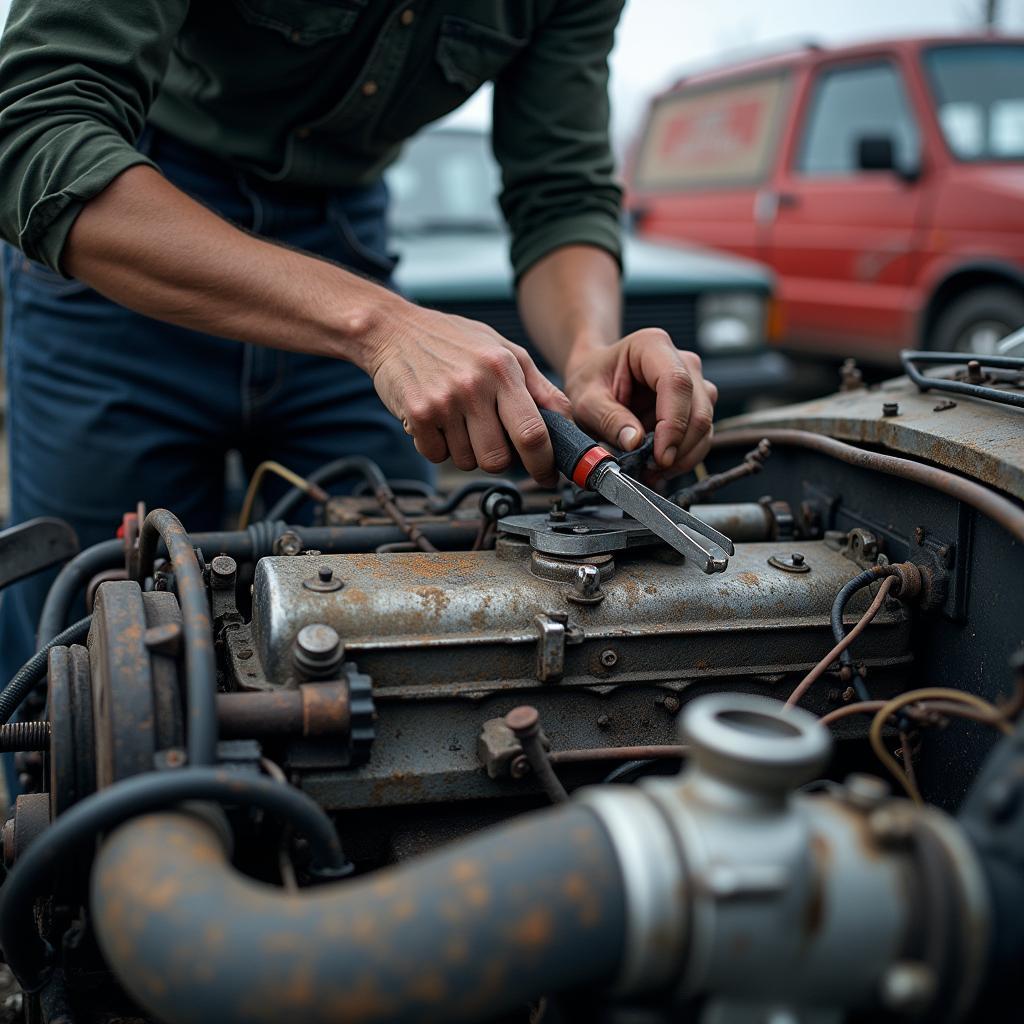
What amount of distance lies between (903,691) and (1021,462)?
346 mm

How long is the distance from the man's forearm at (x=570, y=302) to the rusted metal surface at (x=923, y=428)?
29cm

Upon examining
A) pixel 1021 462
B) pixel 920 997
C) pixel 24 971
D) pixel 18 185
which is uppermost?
pixel 18 185

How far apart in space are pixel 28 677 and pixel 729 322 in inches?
151

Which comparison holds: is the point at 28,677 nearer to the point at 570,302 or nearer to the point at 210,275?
Result: the point at 210,275

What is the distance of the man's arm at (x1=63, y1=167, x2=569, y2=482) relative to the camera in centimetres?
138

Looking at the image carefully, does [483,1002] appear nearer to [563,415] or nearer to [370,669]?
[370,669]

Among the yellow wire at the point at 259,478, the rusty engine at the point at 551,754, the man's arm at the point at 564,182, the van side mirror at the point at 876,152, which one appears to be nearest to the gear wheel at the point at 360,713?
the rusty engine at the point at 551,754

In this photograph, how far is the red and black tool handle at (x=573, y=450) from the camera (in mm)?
1380

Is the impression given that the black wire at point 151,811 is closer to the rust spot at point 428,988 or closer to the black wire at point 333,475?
the rust spot at point 428,988

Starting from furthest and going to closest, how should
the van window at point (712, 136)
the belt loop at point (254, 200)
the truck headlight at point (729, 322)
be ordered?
1. the van window at point (712, 136)
2. the truck headlight at point (729, 322)
3. the belt loop at point (254, 200)

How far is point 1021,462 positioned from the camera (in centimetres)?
121

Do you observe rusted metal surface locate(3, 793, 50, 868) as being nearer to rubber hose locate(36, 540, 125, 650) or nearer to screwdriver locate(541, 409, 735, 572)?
rubber hose locate(36, 540, 125, 650)

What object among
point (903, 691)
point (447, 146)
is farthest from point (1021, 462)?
point (447, 146)

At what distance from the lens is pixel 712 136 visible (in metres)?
7.04
